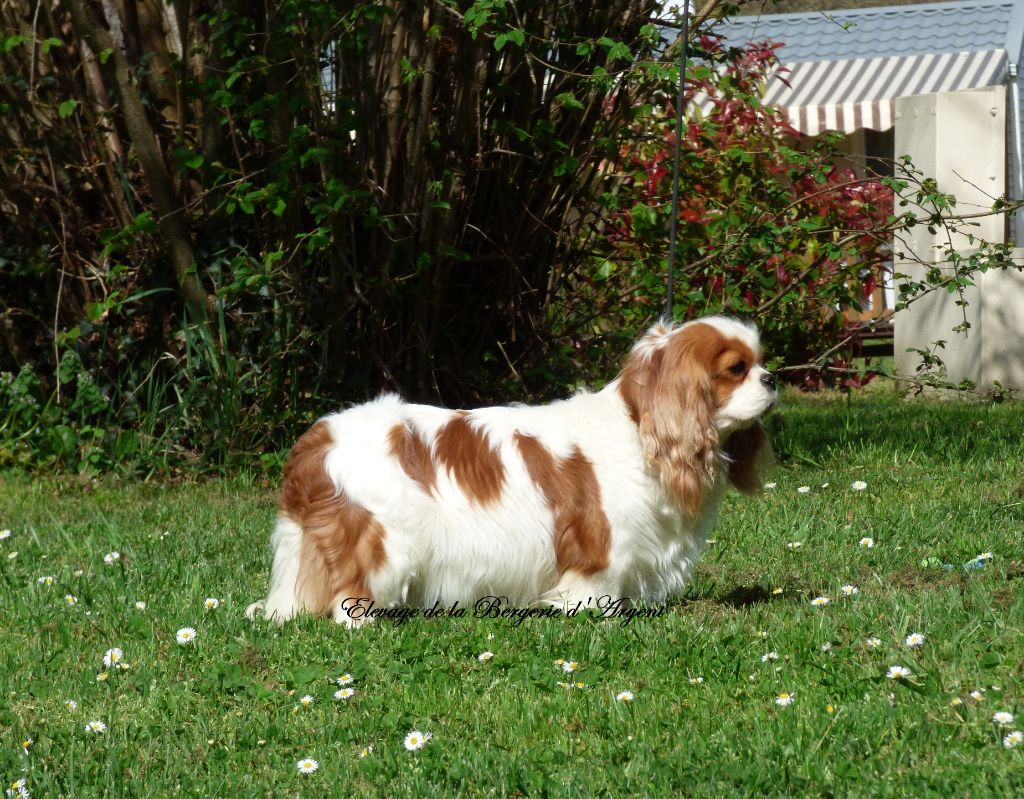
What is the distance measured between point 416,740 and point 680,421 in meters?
1.65

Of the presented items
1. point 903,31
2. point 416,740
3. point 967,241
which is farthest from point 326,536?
point 903,31

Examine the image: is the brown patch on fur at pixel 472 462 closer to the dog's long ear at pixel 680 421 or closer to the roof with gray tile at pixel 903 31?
the dog's long ear at pixel 680 421

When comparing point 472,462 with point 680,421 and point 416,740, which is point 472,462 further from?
point 416,740

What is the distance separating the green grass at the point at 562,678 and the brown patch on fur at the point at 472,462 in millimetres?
489

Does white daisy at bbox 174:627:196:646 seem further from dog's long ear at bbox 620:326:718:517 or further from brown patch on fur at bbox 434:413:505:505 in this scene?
dog's long ear at bbox 620:326:718:517

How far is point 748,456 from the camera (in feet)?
16.6

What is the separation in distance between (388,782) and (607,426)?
1881 mm

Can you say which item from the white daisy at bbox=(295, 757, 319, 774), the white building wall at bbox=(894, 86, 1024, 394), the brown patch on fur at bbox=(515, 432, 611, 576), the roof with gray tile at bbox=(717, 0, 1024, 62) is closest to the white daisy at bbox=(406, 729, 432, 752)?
the white daisy at bbox=(295, 757, 319, 774)

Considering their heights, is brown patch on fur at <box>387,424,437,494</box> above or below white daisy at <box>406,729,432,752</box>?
above

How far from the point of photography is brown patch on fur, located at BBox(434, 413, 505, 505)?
4.63m

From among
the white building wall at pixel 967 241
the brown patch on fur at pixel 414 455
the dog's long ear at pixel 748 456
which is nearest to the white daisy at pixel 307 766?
the brown patch on fur at pixel 414 455

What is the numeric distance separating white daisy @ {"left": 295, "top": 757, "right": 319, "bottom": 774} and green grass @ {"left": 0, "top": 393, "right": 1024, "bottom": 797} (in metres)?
0.02

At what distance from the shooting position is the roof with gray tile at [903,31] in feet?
61.1

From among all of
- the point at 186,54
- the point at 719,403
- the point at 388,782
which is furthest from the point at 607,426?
the point at 186,54
